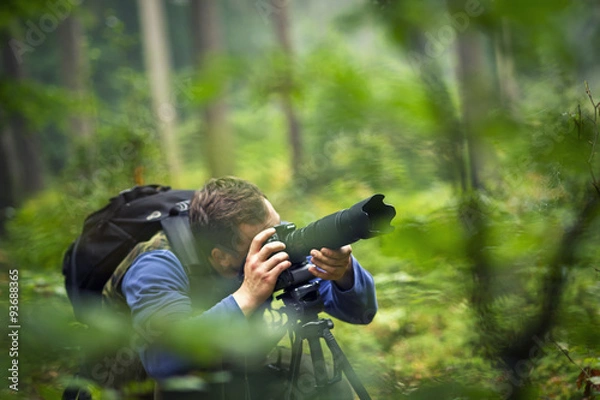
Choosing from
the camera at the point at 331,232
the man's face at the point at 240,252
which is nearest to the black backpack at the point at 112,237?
the man's face at the point at 240,252

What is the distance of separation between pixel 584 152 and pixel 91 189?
6409 millimetres

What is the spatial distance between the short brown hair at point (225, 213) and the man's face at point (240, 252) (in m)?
0.02

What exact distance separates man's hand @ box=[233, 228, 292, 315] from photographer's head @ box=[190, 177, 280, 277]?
491 mm

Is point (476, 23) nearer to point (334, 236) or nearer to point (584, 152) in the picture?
point (584, 152)

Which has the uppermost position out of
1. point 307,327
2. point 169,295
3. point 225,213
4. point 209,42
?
point 209,42

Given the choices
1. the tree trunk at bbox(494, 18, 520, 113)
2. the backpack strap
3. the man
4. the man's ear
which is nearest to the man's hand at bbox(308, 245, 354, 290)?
the man

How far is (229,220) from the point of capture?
7.94 feet

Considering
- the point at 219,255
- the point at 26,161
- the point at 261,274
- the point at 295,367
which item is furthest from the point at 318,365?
the point at 26,161

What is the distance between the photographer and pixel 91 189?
261 inches

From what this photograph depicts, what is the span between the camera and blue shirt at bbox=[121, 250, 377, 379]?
2.04 meters

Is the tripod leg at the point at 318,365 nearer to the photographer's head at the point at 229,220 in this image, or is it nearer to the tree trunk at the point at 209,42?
the photographer's head at the point at 229,220

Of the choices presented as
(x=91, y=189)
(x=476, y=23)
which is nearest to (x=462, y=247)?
(x=476, y=23)

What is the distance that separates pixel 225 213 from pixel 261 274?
0.57m

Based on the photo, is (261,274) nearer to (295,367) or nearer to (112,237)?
(295,367)
